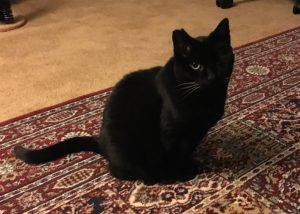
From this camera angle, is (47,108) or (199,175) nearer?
(199,175)

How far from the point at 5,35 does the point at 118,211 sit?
1738 millimetres

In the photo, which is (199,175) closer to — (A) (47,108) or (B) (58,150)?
(B) (58,150)

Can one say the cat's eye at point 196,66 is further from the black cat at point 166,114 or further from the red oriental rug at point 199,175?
the red oriental rug at point 199,175

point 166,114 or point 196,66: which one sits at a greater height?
point 196,66

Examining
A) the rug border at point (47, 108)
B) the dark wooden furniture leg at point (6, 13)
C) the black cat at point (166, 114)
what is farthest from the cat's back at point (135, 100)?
the dark wooden furniture leg at point (6, 13)

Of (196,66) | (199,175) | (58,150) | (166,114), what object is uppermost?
(196,66)

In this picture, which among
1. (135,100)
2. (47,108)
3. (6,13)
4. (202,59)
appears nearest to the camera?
(202,59)

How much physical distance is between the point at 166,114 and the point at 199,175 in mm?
257

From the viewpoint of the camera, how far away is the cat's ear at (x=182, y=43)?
105 centimetres

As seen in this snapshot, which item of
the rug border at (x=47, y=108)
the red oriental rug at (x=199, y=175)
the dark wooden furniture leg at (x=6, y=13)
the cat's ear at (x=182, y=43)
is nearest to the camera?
the cat's ear at (x=182, y=43)

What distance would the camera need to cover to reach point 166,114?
1.14 m

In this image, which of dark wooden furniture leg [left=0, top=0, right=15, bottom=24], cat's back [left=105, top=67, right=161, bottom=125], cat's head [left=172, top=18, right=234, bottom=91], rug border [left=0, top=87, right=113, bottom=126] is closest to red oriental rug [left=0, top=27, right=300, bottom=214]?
rug border [left=0, top=87, right=113, bottom=126]

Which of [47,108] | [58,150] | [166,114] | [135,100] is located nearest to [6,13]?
[47,108]

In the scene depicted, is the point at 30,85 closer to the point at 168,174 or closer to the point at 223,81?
the point at 168,174
